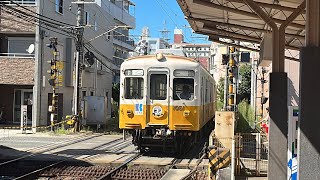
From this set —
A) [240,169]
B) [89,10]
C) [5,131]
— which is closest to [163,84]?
[240,169]

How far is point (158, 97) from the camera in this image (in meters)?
13.4

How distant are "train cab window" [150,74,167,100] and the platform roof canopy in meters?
1.72

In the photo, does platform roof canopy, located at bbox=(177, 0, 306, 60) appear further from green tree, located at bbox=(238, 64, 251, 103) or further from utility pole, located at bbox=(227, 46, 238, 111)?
green tree, located at bbox=(238, 64, 251, 103)

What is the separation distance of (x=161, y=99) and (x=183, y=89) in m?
0.71

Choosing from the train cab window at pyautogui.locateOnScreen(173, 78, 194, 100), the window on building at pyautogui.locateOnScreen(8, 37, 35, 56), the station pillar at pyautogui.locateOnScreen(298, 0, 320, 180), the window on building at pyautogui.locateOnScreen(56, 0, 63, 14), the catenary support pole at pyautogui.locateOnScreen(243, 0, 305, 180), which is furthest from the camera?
the window on building at pyautogui.locateOnScreen(56, 0, 63, 14)

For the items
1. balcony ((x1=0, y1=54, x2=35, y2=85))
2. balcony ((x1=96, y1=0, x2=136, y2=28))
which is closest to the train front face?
balcony ((x1=0, y1=54, x2=35, y2=85))

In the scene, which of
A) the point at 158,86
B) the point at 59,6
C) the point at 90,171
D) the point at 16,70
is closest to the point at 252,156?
the point at 158,86

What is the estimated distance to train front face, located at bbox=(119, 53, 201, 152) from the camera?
1320 centimetres

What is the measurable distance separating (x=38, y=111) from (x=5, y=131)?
6.68 ft

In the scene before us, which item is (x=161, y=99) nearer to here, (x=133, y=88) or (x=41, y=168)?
(x=133, y=88)

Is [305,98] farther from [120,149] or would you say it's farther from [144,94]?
[120,149]

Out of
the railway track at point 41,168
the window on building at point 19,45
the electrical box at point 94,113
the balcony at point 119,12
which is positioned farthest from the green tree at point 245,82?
the railway track at point 41,168

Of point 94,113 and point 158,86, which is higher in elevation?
point 158,86

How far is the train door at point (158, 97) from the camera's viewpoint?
523 inches
